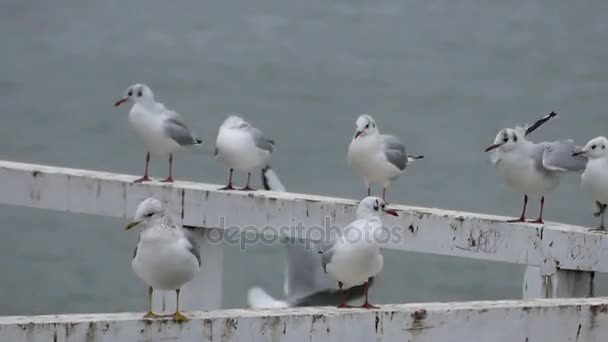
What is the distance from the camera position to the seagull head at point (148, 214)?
5.25m

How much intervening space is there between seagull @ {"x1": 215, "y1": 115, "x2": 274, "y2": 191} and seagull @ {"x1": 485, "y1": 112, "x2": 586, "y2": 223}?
1.17 m

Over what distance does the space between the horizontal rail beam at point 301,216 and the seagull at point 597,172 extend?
0.63 metres

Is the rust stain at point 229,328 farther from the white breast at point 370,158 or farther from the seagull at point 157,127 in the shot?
the seagull at point 157,127

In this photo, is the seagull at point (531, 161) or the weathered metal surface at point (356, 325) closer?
the weathered metal surface at point (356, 325)

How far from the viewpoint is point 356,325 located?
4891 mm

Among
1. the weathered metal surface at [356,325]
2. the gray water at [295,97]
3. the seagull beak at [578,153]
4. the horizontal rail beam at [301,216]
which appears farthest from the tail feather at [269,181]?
the gray water at [295,97]

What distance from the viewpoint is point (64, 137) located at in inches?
569

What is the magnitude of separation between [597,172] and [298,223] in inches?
60.4

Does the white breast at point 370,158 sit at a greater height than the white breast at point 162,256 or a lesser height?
greater

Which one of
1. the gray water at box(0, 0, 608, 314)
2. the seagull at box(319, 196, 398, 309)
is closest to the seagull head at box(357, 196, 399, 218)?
the seagull at box(319, 196, 398, 309)

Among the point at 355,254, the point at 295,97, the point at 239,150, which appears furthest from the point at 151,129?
the point at 295,97

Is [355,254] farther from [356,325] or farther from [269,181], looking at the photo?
[269,181]

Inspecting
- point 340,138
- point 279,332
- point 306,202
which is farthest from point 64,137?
point 279,332

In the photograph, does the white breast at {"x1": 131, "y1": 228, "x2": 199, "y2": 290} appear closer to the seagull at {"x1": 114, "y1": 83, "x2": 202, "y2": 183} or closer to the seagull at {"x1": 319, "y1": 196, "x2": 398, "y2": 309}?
the seagull at {"x1": 319, "y1": 196, "x2": 398, "y2": 309}
